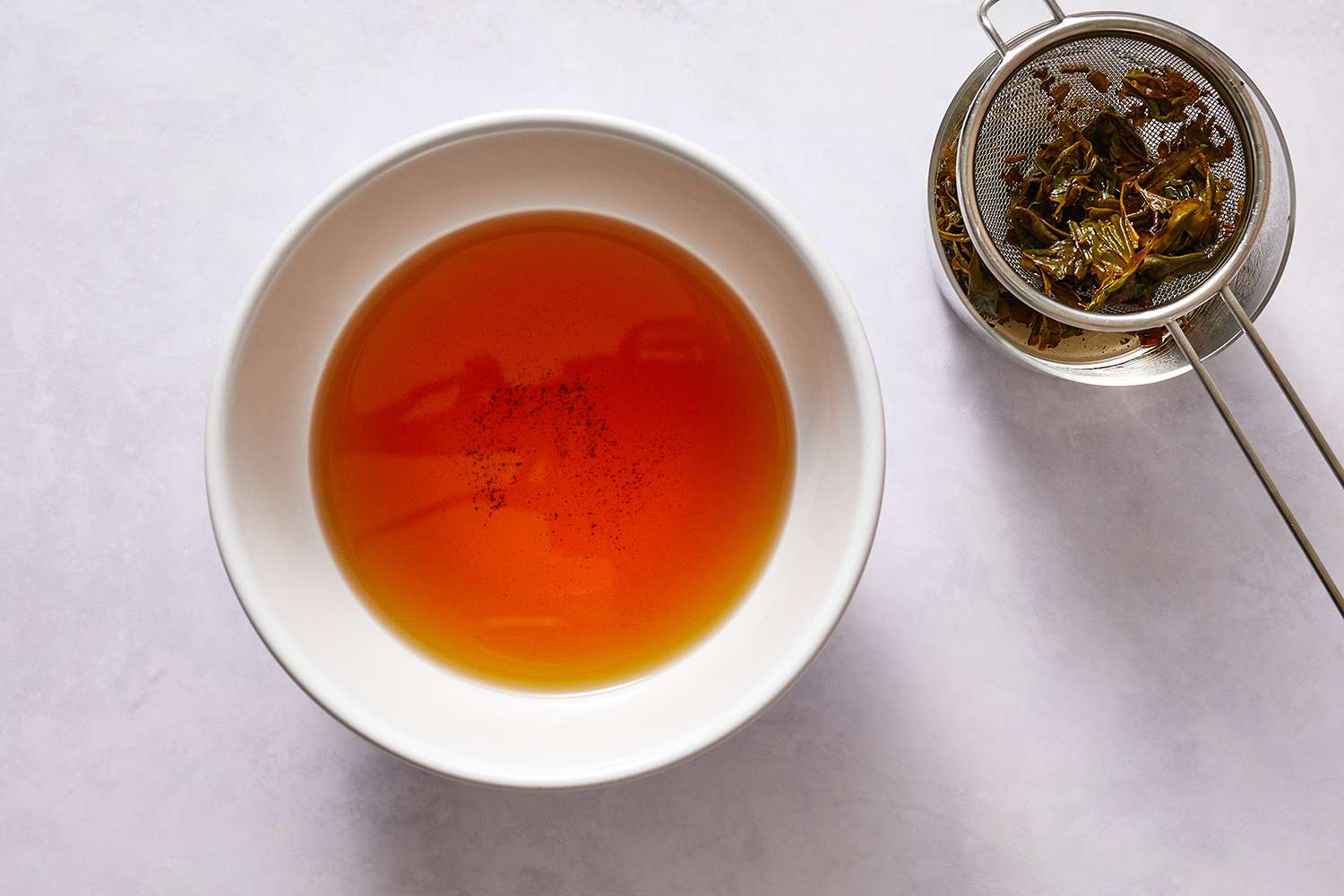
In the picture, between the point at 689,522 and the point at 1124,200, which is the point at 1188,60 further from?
the point at 689,522

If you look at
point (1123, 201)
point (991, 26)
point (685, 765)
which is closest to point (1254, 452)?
point (1123, 201)

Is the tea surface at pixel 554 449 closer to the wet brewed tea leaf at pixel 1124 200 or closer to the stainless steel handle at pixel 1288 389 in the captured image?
the wet brewed tea leaf at pixel 1124 200

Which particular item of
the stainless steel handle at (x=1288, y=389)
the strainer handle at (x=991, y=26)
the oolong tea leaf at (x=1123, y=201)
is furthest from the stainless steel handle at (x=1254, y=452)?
the strainer handle at (x=991, y=26)

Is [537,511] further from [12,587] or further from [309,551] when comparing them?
[12,587]

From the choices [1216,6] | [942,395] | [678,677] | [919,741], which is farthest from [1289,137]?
[678,677]

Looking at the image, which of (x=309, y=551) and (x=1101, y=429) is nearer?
(x=309, y=551)
